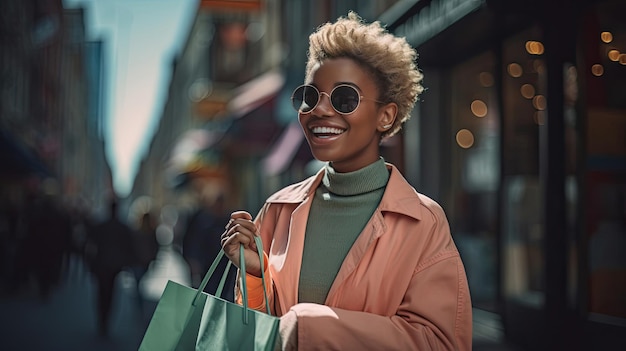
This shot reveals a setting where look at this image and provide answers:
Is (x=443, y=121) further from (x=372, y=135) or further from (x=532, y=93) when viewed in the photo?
(x=372, y=135)

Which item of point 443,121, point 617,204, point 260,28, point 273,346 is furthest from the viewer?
point 260,28

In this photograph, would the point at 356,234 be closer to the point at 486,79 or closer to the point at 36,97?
the point at 486,79

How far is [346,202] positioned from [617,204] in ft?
15.7

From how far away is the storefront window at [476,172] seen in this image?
914 centimetres

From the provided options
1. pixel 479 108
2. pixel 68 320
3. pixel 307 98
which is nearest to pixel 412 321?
pixel 307 98

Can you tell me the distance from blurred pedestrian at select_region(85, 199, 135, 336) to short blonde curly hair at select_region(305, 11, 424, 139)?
7999mm

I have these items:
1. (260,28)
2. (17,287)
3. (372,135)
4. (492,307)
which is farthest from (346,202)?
(260,28)

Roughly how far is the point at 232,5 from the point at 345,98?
19862 mm

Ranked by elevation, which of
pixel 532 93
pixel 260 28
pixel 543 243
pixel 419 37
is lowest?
pixel 543 243

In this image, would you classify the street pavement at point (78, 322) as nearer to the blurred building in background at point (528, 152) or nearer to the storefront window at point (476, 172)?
the blurred building in background at point (528, 152)

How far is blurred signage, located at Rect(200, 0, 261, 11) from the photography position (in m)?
21.4

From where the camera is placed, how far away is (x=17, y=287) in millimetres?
15812

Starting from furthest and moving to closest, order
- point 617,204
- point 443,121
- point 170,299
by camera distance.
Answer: point 443,121
point 617,204
point 170,299

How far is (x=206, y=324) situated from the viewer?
220 centimetres
